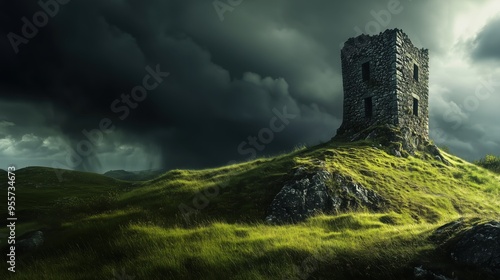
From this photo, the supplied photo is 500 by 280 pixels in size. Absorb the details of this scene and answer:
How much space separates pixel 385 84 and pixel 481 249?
932 inches

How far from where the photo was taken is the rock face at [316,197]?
1631cm

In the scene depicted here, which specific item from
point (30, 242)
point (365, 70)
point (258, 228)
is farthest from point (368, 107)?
point (30, 242)

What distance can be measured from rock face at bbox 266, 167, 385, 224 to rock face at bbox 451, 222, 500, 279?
8162mm

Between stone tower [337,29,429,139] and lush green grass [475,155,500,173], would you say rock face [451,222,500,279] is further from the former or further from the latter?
lush green grass [475,155,500,173]

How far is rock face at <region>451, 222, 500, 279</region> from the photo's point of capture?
7547 mm

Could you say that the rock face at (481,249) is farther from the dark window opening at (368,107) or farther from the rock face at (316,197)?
the dark window opening at (368,107)

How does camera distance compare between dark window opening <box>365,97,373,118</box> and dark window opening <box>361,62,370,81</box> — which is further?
dark window opening <box>361,62,370,81</box>

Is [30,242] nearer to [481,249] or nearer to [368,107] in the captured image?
[481,249]

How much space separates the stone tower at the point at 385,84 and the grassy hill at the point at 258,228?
15.1 feet

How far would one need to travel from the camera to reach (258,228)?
13891mm

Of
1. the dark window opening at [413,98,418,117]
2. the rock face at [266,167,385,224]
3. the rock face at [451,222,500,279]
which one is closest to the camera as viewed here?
the rock face at [451,222,500,279]

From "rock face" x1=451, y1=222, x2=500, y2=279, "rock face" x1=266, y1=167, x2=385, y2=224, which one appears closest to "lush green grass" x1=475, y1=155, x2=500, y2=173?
"rock face" x1=266, y1=167, x2=385, y2=224

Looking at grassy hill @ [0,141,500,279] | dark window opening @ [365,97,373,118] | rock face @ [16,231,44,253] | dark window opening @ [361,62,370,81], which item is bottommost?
rock face @ [16,231,44,253]

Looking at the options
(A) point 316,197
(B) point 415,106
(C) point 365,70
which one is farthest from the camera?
(B) point 415,106
